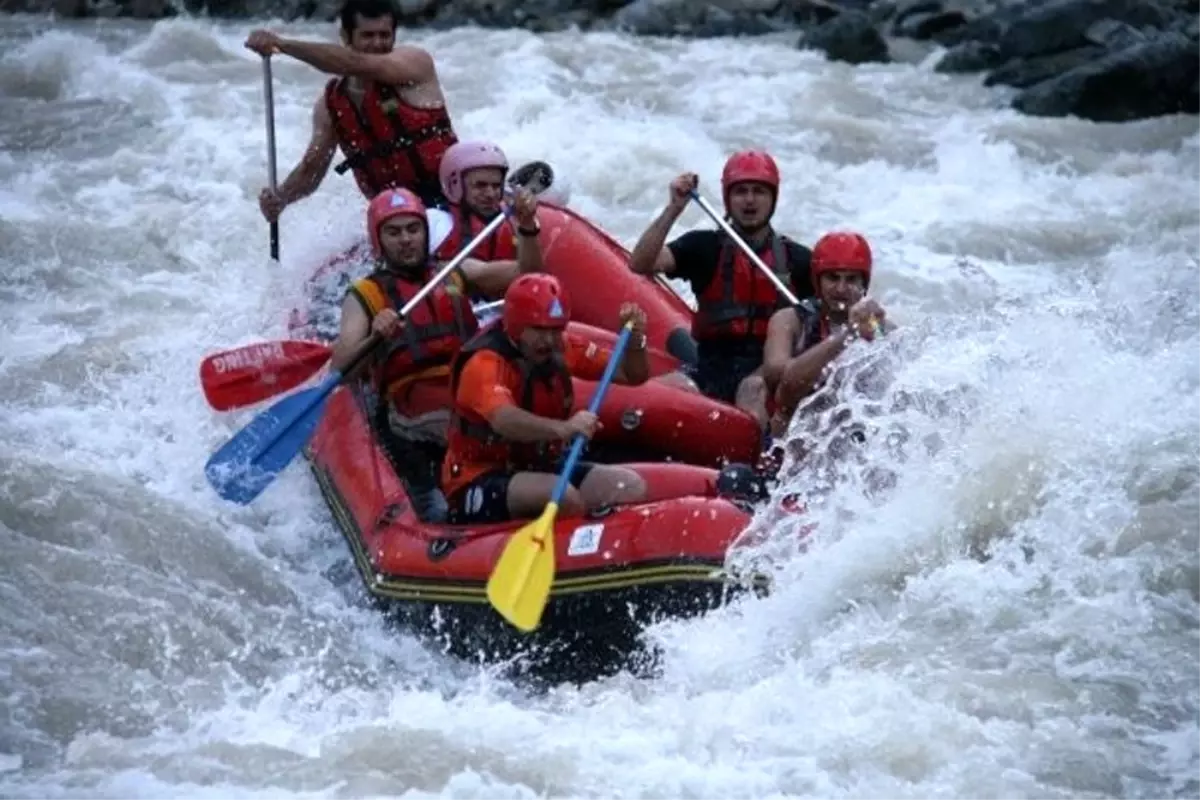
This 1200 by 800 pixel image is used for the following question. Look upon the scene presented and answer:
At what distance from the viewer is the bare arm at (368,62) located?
815 centimetres

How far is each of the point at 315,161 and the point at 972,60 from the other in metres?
7.18

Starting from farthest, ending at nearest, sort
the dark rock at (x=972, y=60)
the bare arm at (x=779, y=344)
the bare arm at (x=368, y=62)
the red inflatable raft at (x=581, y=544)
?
the dark rock at (x=972, y=60) → the bare arm at (x=368, y=62) → the bare arm at (x=779, y=344) → the red inflatable raft at (x=581, y=544)

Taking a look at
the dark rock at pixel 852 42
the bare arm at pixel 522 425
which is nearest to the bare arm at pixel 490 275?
the bare arm at pixel 522 425

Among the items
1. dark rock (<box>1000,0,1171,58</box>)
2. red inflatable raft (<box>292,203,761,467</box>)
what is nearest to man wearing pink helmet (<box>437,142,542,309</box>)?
red inflatable raft (<box>292,203,761,467</box>)

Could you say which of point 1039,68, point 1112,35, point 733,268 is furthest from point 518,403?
point 1112,35

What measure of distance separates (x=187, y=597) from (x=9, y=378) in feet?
8.20

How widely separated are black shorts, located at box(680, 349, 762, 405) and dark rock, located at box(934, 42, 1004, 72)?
25.7 feet

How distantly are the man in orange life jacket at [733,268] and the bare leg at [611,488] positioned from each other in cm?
92

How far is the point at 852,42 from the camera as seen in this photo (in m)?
15.1

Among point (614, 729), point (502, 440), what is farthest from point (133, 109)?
point (614, 729)

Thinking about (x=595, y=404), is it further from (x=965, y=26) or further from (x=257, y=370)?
(x=965, y=26)

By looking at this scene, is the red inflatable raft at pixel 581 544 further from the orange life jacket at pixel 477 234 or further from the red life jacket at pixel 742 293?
the orange life jacket at pixel 477 234

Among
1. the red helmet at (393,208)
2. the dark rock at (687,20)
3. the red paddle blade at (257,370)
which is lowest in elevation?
the dark rock at (687,20)

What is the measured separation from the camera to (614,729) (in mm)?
5969
